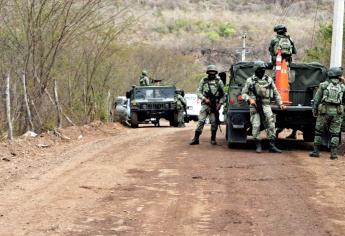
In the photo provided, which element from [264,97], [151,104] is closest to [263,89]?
[264,97]

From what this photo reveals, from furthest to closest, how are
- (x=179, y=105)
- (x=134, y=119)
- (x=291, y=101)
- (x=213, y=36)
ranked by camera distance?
(x=213, y=36), (x=179, y=105), (x=134, y=119), (x=291, y=101)

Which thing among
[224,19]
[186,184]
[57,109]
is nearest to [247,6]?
[224,19]

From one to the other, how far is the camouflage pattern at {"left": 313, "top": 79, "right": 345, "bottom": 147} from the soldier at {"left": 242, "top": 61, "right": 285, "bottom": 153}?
90 cm

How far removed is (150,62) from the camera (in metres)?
50.2

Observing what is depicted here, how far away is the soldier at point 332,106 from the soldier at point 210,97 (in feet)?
8.59

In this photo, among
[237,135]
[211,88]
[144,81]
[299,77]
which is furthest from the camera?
[144,81]

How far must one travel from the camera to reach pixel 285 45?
1279cm

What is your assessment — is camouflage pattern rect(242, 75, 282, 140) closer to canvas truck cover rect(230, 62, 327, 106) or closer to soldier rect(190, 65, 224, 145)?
canvas truck cover rect(230, 62, 327, 106)

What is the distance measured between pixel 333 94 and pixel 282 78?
182 cm

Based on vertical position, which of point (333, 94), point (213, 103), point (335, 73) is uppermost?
point (335, 73)

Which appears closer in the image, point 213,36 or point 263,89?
point 263,89

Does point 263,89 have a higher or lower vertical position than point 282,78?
lower

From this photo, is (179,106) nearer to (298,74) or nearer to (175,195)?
(298,74)

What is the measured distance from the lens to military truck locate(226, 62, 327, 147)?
12414 mm
